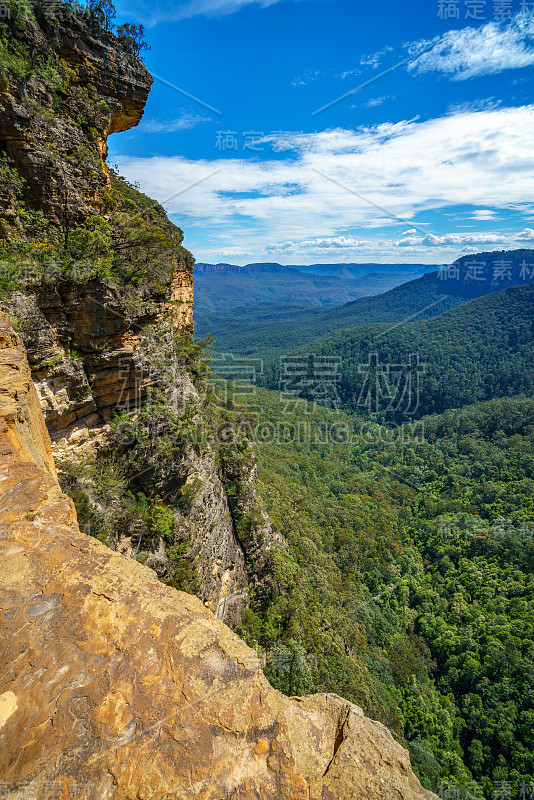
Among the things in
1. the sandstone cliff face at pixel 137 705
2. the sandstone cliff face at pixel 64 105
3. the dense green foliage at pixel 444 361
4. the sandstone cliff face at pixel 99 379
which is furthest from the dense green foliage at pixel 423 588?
the dense green foliage at pixel 444 361

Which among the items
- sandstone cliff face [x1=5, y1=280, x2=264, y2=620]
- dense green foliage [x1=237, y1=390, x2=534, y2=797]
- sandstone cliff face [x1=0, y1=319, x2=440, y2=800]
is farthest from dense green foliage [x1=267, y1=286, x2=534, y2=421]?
sandstone cliff face [x1=0, y1=319, x2=440, y2=800]

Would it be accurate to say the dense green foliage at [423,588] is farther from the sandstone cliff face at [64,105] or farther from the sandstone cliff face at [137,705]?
the sandstone cliff face at [64,105]

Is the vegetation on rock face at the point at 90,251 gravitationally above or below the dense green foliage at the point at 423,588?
above

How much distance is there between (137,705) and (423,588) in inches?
2196

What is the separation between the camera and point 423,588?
48625mm

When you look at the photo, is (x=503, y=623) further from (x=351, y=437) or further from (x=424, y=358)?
(x=424, y=358)

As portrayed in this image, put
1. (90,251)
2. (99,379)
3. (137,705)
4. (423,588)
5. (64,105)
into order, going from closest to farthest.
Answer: (137,705), (64,105), (90,251), (99,379), (423,588)

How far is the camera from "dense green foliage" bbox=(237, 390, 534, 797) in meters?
28.0

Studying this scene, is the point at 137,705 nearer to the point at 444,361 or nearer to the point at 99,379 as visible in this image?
the point at 99,379

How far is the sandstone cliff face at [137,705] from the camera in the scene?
3.38 m

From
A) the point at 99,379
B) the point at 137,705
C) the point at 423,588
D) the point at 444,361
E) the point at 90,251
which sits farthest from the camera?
the point at 444,361

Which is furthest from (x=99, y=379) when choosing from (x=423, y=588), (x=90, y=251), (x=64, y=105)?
(x=423, y=588)

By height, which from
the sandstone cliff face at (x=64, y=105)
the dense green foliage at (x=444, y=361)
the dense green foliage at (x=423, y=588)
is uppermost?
the sandstone cliff face at (x=64, y=105)

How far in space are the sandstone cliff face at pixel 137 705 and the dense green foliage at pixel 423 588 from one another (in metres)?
18.0
